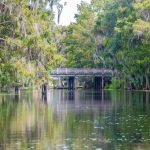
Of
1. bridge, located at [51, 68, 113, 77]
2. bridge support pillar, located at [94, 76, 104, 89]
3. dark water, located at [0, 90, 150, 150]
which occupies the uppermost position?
bridge, located at [51, 68, 113, 77]

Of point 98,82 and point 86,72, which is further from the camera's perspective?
point 98,82

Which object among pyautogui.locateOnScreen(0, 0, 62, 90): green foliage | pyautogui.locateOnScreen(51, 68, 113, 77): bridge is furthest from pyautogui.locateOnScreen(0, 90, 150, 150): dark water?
pyautogui.locateOnScreen(51, 68, 113, 77): bridge

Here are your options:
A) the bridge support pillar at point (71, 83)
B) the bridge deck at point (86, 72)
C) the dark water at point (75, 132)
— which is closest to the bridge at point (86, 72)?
the bridge deck at point (86, 72)

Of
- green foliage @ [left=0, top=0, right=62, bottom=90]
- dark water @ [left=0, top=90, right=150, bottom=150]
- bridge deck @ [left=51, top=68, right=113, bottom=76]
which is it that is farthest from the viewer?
bridge deck @ [left=51, top=68, right=113, bottom=76]

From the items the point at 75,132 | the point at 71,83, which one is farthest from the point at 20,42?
the point at 71,83

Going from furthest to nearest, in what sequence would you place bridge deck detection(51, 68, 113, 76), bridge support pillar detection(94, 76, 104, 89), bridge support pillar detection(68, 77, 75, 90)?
bridge support pillar detection(68, 77, 75, 90) < bridge support pillar detection(94, 76, 104, 89) < bridge deck detection(51, 68, 113, 76)

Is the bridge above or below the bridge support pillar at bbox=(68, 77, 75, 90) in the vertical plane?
above

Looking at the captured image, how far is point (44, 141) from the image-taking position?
Answer: 814 inches

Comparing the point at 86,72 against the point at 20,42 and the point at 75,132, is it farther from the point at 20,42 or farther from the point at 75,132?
the point at 75,132

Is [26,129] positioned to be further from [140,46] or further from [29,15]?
[140,46]

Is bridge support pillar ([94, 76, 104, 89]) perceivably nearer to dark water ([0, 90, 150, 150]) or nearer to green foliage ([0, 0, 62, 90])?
green foliage ([0, 0, 62, 90])

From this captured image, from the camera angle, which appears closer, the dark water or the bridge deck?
the dark water

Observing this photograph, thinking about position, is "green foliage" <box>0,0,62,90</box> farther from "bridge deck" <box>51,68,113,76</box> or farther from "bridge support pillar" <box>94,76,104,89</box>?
"bridge support pillar" <box>94,76,104,89</box>

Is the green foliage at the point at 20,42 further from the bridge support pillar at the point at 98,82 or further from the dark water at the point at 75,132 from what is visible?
the bridge support pillar at the point at 98,82
